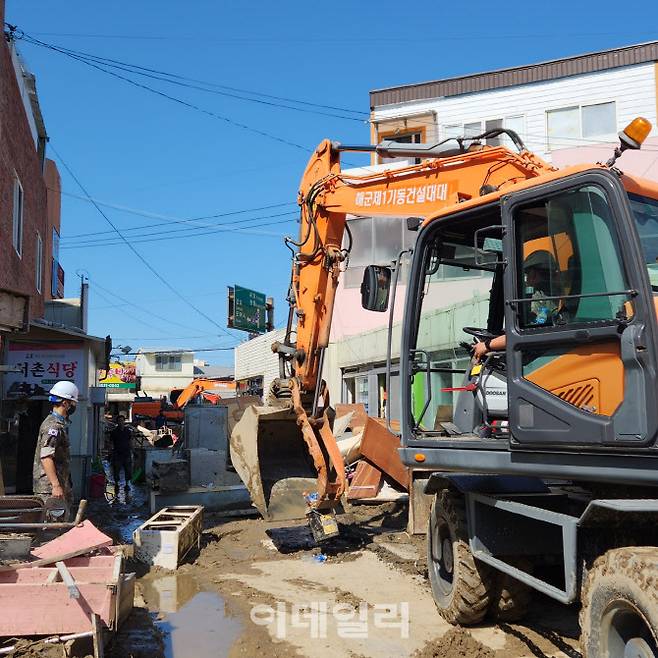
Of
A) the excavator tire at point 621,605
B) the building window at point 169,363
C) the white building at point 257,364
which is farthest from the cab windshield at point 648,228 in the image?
the building window at point 169,363

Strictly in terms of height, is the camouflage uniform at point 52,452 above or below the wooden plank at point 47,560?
above

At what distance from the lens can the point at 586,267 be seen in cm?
398

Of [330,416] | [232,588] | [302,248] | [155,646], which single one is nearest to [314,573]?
[232,588]

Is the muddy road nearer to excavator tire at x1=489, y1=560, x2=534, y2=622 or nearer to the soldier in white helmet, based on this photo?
excavator tire at x1=489, y1=560, x2=534, y2=622

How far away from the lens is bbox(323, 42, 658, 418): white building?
65.7ft

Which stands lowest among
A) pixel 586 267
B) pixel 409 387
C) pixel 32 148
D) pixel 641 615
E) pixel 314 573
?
pixel 314 573

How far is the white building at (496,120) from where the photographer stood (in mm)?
20016

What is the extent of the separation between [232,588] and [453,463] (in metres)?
3.16

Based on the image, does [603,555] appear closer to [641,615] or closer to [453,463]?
[641,615]

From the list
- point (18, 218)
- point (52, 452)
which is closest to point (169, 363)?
point (18, 218)

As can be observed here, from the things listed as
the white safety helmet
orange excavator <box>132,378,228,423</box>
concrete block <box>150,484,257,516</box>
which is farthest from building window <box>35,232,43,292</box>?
the white safety helmet

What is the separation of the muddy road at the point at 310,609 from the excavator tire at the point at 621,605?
1526mm

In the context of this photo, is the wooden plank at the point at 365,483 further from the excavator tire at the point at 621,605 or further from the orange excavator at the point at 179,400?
the orange excavator at the point at 179,400

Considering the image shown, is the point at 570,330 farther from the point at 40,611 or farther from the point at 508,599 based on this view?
the point at 40,611
